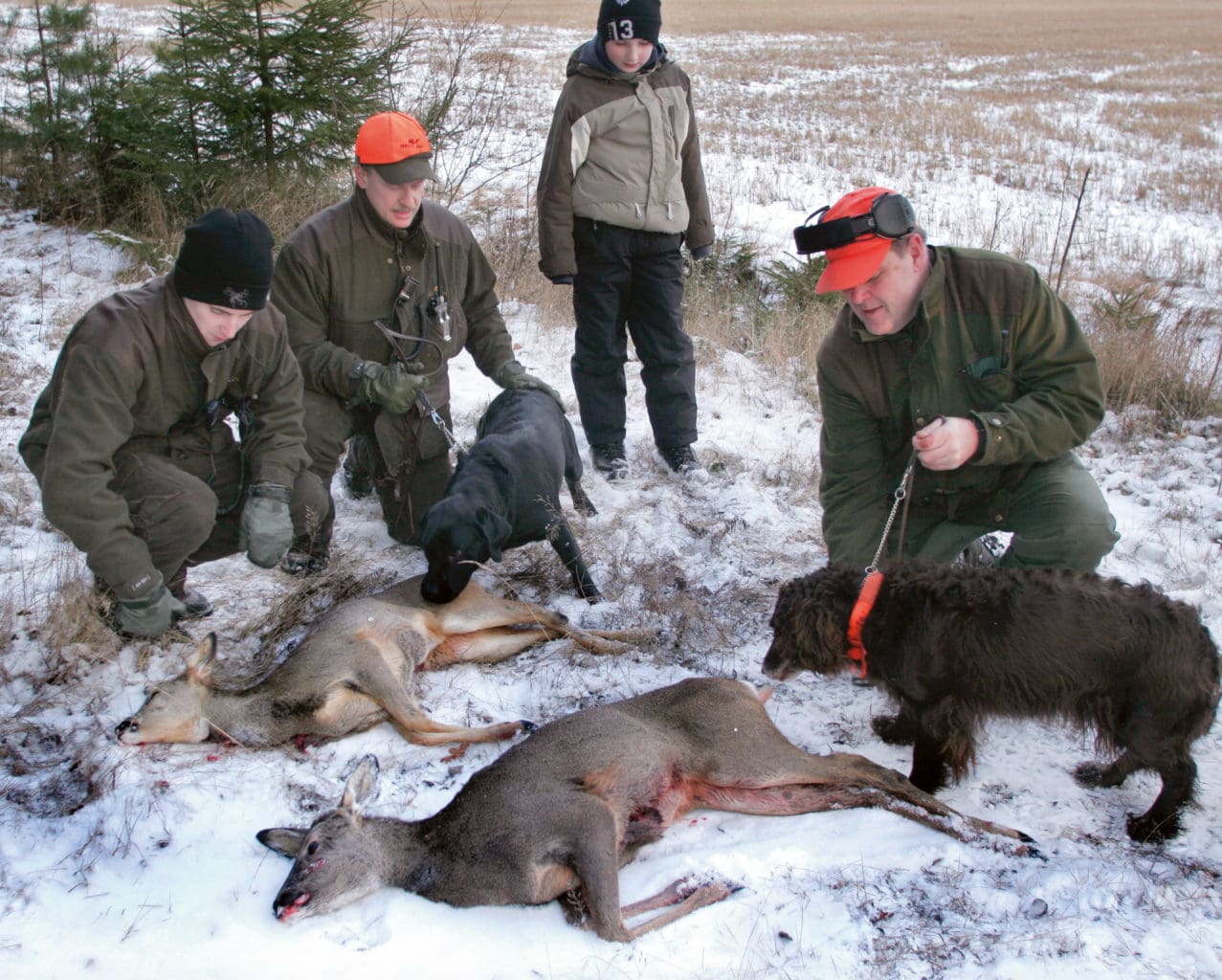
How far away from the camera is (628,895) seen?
3301mm

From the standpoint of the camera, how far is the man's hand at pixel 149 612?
415 cm

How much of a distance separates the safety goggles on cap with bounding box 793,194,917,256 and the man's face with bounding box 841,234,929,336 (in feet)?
0.32

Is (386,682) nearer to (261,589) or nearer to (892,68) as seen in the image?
(261,589)

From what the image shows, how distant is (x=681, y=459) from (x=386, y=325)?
2.13 metres

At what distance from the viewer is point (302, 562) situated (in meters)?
5.18

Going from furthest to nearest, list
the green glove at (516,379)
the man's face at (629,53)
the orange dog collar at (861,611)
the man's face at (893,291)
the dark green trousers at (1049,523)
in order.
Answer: the green glove at (516,379), the man's face at (629,53), the dark green trousers at (1049,523), the man's face at (893,291), the orange dog collar at (861,611)

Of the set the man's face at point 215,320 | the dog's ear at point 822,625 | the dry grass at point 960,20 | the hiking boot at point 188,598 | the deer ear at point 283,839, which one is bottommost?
the deer ear at point 283,839

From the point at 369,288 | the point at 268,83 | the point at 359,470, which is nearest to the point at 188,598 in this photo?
the point at 359,470

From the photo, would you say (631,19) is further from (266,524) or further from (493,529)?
(266,524)

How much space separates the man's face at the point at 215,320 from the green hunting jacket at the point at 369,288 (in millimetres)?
912

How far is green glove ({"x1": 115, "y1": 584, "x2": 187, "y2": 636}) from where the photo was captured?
13.6 feet

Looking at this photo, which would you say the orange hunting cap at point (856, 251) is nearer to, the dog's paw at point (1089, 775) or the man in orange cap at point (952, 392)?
the man in orange cap at point (952, 392)

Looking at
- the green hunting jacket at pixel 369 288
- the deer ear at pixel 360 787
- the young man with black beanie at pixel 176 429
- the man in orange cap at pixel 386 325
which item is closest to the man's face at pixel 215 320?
the young man with black beanie at pixel 176 429

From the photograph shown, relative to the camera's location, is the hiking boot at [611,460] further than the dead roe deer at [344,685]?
Yes
